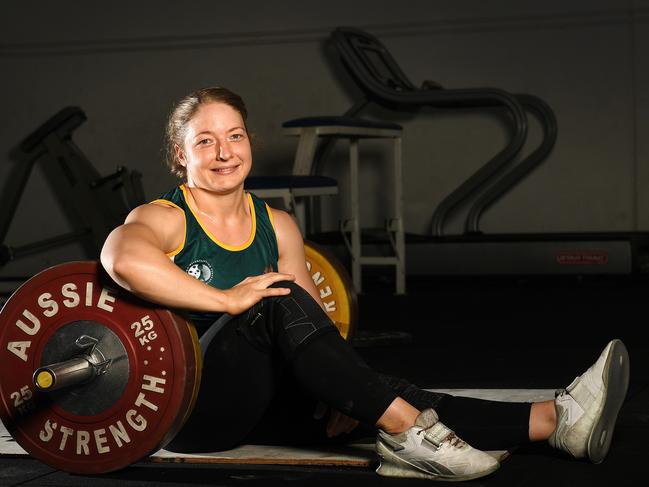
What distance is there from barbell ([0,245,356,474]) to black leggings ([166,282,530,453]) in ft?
0.22

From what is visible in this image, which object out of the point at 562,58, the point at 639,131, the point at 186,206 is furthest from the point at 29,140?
the point at 186,206

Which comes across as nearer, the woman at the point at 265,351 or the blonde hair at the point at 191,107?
the woman at the point at 265,351

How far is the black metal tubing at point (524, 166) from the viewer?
5590mm

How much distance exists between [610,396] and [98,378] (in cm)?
81

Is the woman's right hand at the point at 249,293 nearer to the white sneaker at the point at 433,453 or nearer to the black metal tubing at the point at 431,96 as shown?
the white sneaker at the point at 433,453

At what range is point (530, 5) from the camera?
5840 millimetres

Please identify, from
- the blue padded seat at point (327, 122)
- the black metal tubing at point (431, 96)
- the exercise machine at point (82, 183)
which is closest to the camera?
the blue padded seat at point (327, 122)

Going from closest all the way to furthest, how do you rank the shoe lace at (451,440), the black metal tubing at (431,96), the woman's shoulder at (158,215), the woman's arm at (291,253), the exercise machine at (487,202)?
the shoe lace at (451,440)
the woman's shoulder at (158,215)
the woman's arm at (291,253)
the exercise machine at (487,202)
the black metal tubing at (431,96)

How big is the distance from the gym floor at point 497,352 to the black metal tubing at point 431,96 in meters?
0.59

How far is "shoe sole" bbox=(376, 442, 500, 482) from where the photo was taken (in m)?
1.50

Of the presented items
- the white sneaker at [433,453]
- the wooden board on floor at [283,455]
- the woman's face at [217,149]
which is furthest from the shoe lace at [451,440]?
the woman's face at [217,149]

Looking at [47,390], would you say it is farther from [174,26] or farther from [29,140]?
[174,26]

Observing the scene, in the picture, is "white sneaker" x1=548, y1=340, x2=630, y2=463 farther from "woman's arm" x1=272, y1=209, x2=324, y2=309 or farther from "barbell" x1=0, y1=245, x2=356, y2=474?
"barbell" x1=0, y1=245, x2=356, y2=474

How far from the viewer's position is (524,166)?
18.4 ft
